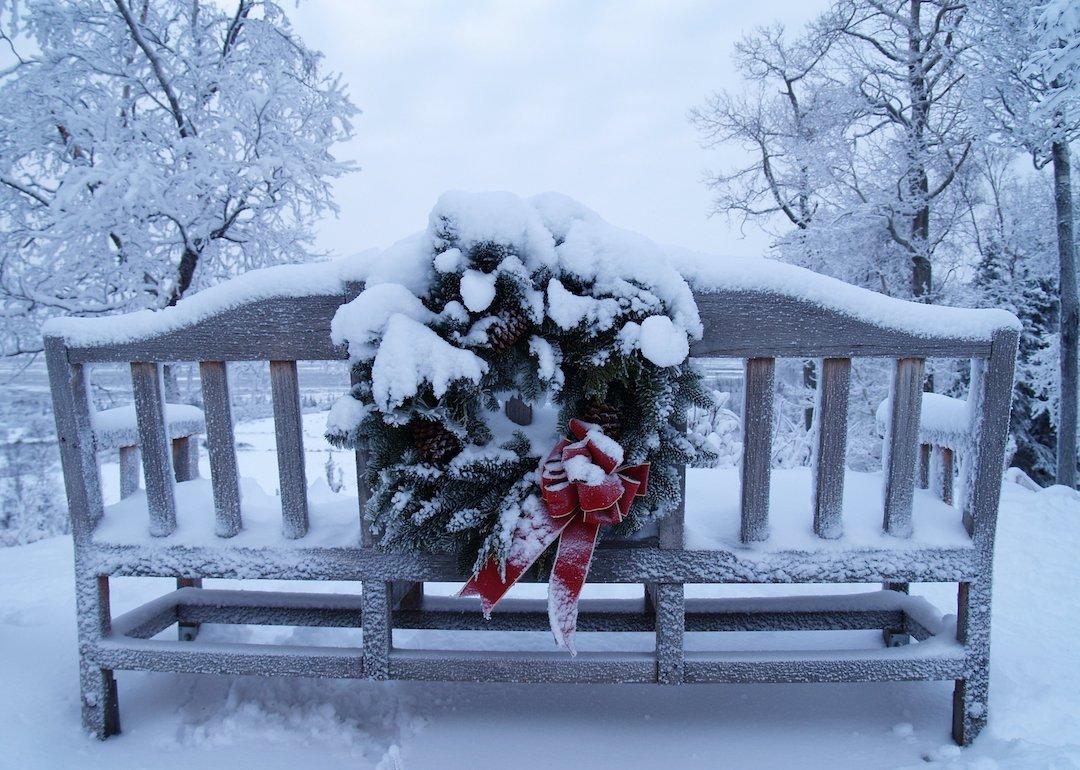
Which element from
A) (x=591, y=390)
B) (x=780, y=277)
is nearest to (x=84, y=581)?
(x=591, y=390)

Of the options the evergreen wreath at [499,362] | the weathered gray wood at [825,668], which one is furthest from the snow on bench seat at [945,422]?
the evergreen wreath at [499,362]

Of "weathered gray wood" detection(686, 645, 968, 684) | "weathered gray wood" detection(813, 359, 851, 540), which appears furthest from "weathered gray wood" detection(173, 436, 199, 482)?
"weathered gray wood" detection(813, 359, 851, 540)

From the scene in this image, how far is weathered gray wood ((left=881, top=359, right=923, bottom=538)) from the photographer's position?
1.65 meters

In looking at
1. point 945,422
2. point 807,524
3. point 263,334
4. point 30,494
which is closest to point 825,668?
point 807,524

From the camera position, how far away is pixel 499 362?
4.97 feet

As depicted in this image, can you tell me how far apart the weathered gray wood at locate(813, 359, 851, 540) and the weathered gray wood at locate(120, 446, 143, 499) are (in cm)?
231

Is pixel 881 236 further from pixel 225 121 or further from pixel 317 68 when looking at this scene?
pixel 225 121

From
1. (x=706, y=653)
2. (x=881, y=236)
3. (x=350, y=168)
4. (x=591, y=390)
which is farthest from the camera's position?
(x=881, y=236)

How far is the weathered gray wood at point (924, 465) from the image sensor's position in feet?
7.63

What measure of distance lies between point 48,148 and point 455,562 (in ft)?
23.5

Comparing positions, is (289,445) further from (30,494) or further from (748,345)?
(30,494)

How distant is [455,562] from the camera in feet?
5.50

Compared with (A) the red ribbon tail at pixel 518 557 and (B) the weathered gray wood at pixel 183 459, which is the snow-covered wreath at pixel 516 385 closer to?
(A) the red ribbon tail at pixel 518 557

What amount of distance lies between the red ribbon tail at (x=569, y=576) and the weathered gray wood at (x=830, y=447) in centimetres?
69
